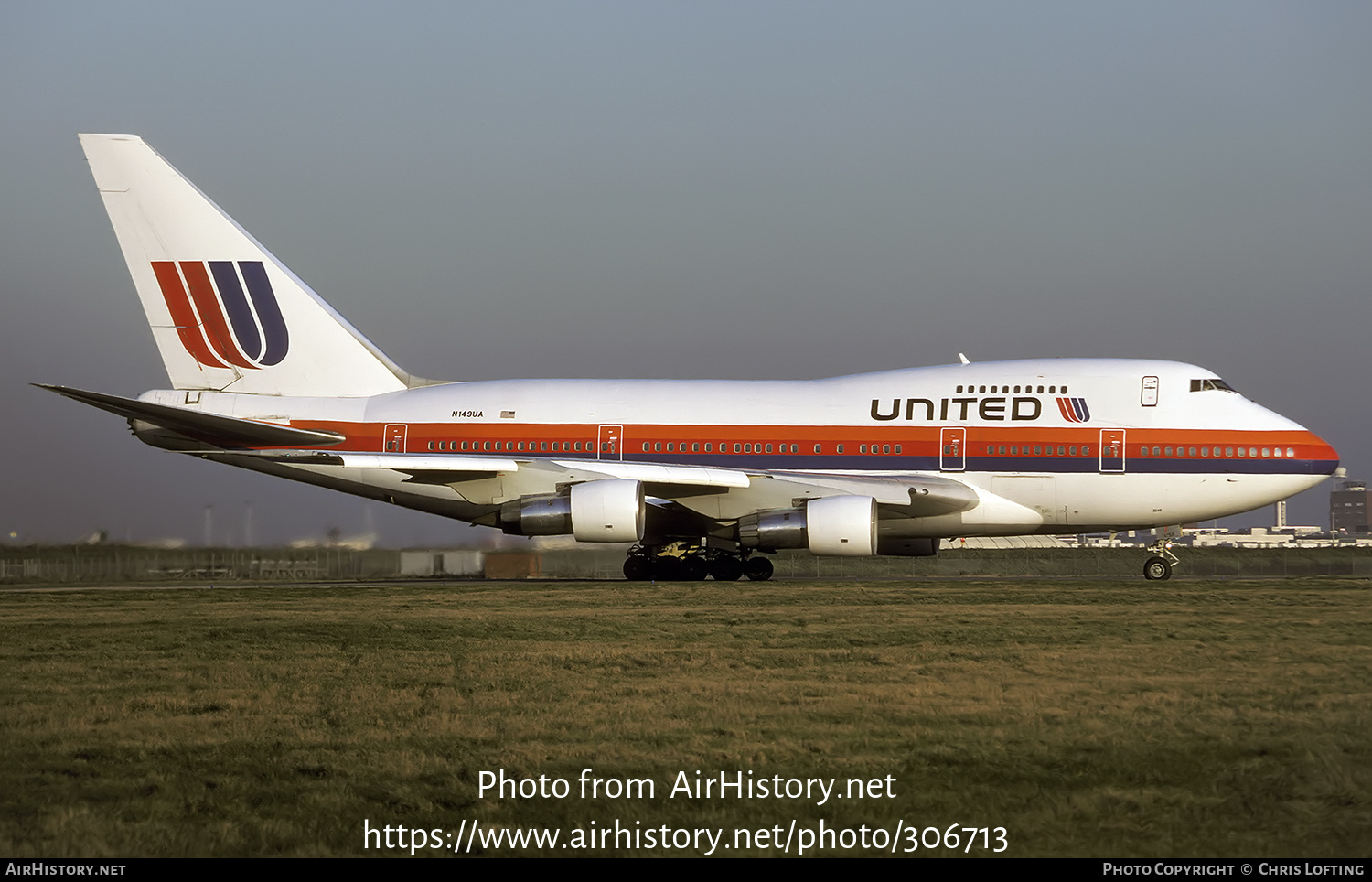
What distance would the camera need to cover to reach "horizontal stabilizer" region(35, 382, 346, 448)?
26953 millimetres

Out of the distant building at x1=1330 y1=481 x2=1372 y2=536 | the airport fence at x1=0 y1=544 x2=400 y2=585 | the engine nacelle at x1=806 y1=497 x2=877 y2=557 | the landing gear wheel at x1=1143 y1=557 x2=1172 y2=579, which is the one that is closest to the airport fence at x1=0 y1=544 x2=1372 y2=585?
the airport fence at x1=0 y1=544 x2=400 y2=585

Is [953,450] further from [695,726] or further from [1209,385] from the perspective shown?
[695,726]

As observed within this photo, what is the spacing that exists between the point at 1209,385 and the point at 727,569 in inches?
413

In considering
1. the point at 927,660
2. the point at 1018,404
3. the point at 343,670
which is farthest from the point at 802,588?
the point at 343,670

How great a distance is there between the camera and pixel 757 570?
28.2 m

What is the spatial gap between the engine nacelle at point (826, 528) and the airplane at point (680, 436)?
45 millimetres

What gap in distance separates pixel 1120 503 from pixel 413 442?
578 inches

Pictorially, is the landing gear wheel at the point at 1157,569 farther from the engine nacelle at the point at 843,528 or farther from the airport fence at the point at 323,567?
the engine nacelle at the point at 843,528

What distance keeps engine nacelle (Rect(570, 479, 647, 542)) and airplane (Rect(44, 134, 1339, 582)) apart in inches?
1.5

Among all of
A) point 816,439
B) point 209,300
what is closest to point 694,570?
point 816,439

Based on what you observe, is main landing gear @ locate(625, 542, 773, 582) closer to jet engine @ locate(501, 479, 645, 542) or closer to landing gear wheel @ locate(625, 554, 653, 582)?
landing gear wheel @ locate(625, 554, 653, 582)

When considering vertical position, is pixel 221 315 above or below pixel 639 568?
above

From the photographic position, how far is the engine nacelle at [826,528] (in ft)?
81.6

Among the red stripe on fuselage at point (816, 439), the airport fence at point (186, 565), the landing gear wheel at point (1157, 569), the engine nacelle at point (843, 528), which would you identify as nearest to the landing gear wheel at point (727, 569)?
the red stripe on fuselage at point (816, 439)
